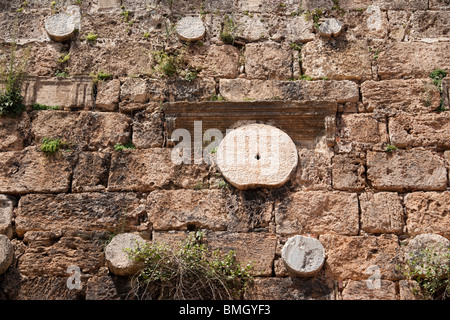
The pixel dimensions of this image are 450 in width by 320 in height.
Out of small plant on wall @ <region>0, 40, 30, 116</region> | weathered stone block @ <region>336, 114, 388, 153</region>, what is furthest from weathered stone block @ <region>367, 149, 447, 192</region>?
small plant on wall @ <region>0, 40, 30, 116</region>

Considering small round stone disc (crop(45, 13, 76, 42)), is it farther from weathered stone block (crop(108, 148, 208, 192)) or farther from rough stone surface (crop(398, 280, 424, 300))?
rough stone surface (crop(398, 280, 424, 300))

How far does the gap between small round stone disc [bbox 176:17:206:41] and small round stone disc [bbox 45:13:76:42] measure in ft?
3.82

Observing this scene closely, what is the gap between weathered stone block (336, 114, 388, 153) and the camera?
5.31 m

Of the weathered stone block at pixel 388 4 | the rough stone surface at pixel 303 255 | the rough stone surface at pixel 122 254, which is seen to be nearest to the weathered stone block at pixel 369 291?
the rough stone surface at pixel 303 255

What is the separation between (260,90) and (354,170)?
123 cm

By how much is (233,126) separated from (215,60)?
82 centimetres

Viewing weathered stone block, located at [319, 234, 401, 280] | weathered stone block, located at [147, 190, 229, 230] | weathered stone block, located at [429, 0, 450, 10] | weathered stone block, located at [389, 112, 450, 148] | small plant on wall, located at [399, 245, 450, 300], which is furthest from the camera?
weathered stone block, located at [429, 0, 450, 10]

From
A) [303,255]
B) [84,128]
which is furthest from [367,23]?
[84,128]

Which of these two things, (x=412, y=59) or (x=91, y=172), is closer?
(x=91, y=172)

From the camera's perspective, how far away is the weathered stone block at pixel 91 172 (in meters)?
5.27

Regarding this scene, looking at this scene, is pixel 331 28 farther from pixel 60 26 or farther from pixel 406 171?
pixel 60 26

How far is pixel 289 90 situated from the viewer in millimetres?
5566

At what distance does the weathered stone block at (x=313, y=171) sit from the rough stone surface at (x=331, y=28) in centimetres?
136
